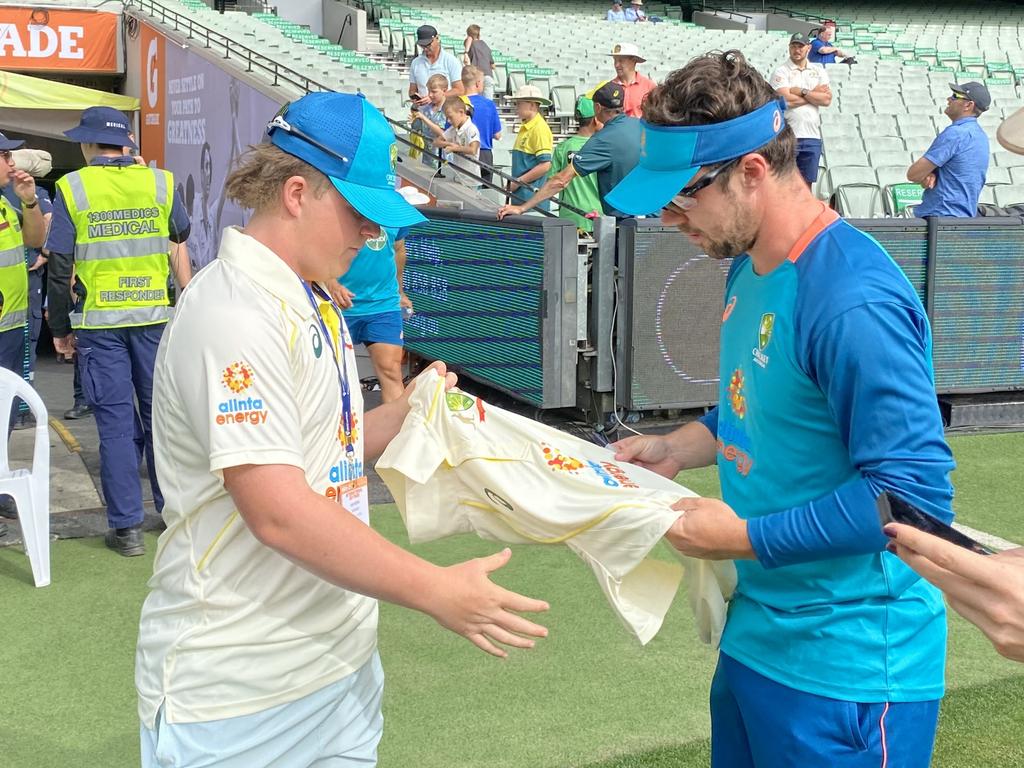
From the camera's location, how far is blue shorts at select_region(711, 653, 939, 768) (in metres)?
2.02

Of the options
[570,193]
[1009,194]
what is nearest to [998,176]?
[1009,194]

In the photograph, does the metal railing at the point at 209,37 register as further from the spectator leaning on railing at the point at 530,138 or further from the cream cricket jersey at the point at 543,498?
the cream cricket jersey at the point at 543,498

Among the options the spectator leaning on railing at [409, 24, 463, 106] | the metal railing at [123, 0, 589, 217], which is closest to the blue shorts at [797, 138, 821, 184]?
the spectator leaning on railing at [409, 24, 463, 106]

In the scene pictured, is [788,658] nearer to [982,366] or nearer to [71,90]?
[982,366]

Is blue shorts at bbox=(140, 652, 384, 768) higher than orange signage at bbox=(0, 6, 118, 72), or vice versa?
orange signage at bbox=(0, 6, 118, 72)

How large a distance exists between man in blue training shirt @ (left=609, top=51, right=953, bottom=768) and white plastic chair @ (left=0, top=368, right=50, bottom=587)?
3958 millimetres

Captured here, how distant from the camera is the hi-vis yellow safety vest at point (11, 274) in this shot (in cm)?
623

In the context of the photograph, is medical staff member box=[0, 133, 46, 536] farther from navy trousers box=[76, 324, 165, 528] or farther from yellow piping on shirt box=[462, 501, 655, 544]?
yellow piping on shirt box=[462, 501, 655, 544]

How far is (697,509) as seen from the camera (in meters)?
2.13

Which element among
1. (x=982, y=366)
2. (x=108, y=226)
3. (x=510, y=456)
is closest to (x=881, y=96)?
(x=982, y=366)

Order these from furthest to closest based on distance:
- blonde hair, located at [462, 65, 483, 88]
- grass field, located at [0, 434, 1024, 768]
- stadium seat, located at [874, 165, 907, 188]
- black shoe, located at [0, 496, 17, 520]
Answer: stadium seat, located at [874, 165, 907, 188]
blonde hair, located at [462, 65, 483, 88]
black shoe, located at [0, 496, 17, 520]
grass field, located at [0, 434, 1024, 768]

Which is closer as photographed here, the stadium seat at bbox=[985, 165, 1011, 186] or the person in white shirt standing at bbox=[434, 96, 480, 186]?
the person in white shirt standing at bbox=[434, 96, 480, 186]

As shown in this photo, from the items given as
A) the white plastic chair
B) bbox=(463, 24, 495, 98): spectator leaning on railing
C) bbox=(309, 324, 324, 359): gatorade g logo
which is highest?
bbox=(463, 24, 495, 98): spectator leaning on railing

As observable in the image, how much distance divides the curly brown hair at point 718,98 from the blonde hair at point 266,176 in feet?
2.19
